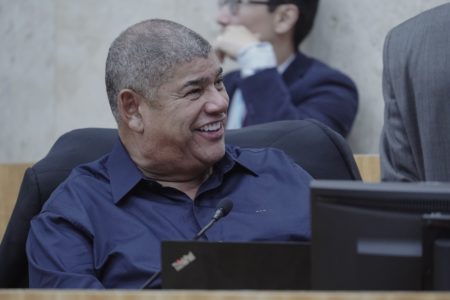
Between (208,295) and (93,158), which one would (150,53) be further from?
(208,295)

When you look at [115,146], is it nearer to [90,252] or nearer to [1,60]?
[90,252]

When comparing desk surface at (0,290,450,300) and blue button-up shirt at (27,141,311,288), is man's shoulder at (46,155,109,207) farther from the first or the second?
desk surface at (0,290,450,300)

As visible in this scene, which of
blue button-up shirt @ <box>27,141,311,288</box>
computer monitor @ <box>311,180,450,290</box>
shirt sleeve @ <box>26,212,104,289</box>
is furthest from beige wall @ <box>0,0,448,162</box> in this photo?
computer monitor @ <box>311,180,450,290</box>

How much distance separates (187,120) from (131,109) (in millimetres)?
161

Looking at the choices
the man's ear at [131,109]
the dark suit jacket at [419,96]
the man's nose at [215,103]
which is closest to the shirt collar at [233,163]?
the man's nose at [215,103]

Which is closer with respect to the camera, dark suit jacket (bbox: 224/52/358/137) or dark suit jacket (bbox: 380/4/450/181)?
dark suit jacket (bbox: 380/4/450/181)

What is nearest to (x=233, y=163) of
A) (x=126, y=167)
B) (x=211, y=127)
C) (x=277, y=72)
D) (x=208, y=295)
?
(x=211, y=127)

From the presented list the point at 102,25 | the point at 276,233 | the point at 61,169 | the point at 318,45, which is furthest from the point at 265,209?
the point at 102,25

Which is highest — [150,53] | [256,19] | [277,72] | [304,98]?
[150,53]

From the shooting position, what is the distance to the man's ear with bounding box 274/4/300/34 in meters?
4.54

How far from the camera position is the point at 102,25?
5.12 m

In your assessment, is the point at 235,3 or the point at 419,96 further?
the point at 235,3

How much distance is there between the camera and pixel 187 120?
295 centimetres

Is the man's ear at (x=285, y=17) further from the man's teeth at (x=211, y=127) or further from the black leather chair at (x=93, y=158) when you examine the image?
the man's teeth at (x=211, y=127)
